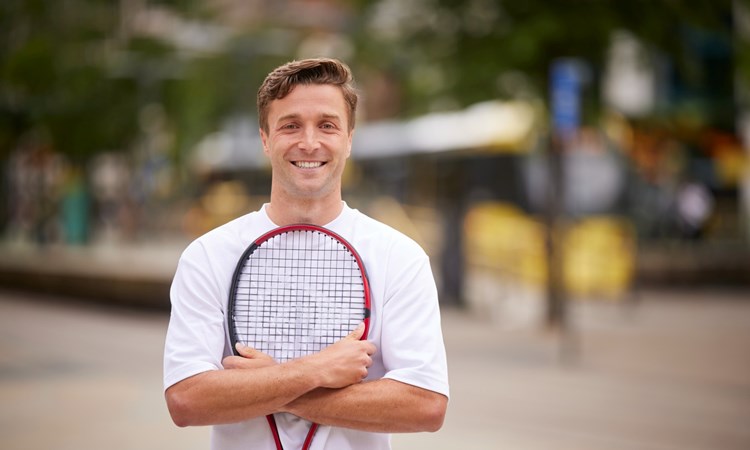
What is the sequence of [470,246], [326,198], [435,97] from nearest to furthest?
[326,198], [435,97], [470,246]

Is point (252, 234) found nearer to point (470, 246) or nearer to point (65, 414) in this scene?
point (65, 414)

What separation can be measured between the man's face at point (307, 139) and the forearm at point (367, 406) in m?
0.45

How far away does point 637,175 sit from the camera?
27.8 metres

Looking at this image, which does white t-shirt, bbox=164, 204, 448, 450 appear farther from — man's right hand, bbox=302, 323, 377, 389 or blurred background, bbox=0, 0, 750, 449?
Answer: blurred background, bbox=0, 0, 750, 449

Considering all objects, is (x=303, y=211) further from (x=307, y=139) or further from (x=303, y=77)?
(x=303, y=77)

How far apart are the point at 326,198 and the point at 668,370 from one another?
9039 mm

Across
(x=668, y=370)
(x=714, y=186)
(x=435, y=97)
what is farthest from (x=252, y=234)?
(x=714, y=186)

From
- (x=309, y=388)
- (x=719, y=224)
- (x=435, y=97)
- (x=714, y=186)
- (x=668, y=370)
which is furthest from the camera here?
(x=714, y=186)

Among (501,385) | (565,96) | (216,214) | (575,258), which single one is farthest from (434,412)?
(216,214)

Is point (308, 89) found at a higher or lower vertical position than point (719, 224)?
lower

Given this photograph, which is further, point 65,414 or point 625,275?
point 625,275

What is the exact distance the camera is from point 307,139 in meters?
2.32

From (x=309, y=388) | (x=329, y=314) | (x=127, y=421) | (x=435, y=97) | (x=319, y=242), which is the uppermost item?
(x=435, y=97)

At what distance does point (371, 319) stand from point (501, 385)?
7.52 m
